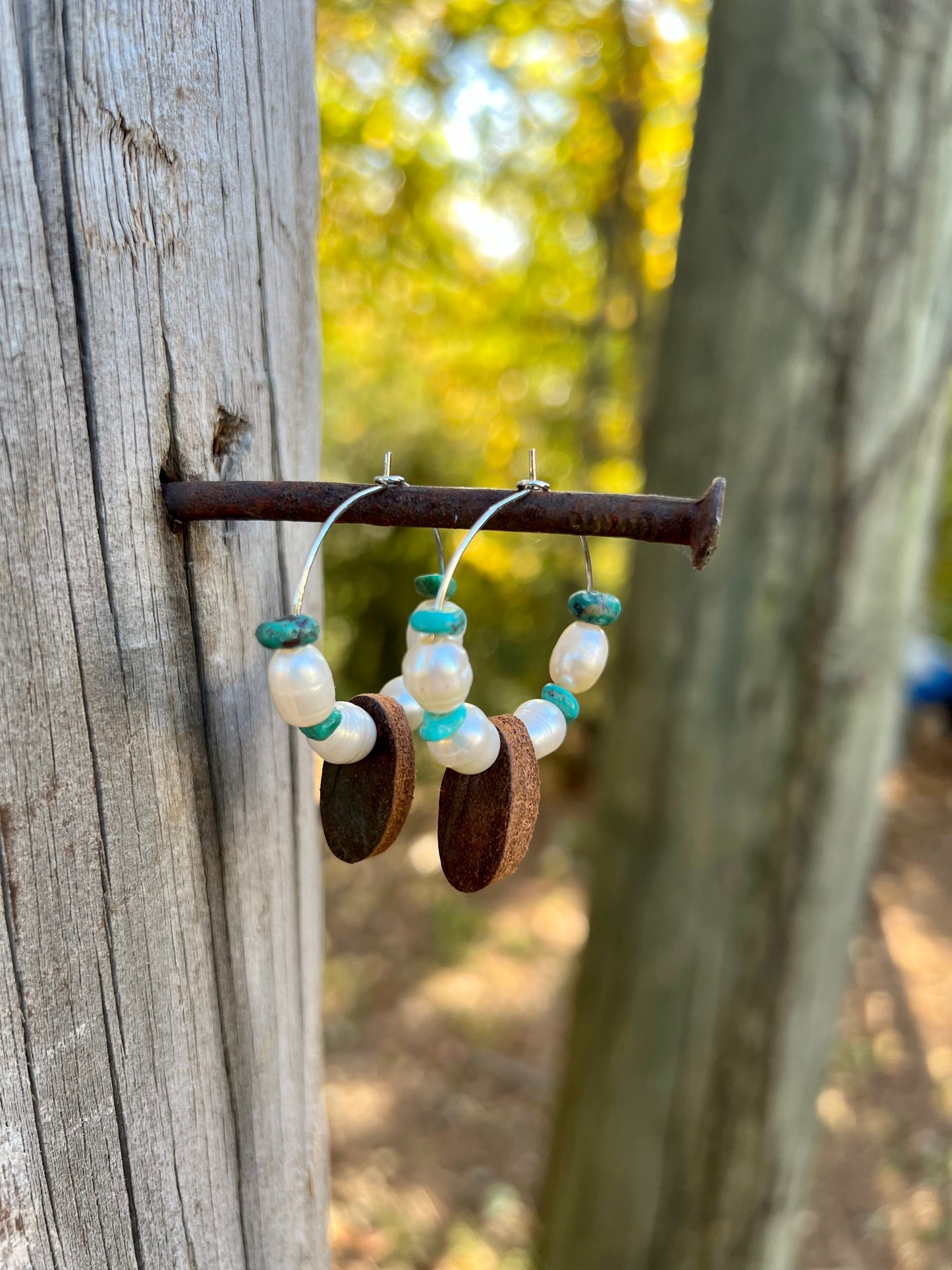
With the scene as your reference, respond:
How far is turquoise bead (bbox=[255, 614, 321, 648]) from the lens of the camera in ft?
1.99

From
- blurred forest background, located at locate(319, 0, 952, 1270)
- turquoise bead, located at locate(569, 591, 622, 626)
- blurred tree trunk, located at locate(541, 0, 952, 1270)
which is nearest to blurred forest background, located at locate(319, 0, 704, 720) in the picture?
blurred forest background, located at locate(319, 0, 952, 1270)

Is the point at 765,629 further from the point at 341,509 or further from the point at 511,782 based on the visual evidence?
the point at 341,509

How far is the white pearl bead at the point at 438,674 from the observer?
2.03ft

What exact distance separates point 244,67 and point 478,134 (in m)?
3.69

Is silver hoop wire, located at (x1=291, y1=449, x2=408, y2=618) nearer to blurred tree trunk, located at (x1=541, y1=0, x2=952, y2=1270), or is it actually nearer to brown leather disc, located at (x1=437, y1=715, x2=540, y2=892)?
brown leather disc, located at (x1=437, y1=715, x2=540, y2=892)

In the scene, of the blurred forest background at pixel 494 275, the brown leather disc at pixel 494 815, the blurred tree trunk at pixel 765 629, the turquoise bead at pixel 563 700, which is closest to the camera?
the brown leather disc at pixel 494 815

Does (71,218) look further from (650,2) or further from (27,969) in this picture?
(650,2)

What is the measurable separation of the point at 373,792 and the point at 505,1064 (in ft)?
10.7

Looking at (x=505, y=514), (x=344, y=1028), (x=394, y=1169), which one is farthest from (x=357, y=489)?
(x=344, y=1028)

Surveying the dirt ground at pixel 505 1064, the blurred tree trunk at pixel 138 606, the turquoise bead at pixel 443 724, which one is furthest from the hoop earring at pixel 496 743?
the dirt ground at pixel 505 1064

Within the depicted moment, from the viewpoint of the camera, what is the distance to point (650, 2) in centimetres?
368

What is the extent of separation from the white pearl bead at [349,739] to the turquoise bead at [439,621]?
9 centimetres

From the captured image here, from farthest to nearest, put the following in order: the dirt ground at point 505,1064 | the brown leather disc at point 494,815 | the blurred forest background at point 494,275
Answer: the blurred forest background at point 494,275 → the dirt ground at point 505,1064 → the brown leather disc at point 494,815

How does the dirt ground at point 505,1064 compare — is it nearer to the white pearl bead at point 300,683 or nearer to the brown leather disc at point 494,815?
the brown leather disc at point 494,815
